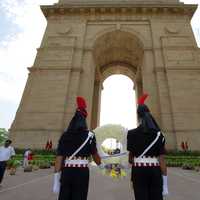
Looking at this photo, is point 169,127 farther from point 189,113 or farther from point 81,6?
point 81,6

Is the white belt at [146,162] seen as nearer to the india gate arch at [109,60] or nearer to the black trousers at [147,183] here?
the black trousers at [147,183]

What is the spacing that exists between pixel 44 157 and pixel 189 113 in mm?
14248

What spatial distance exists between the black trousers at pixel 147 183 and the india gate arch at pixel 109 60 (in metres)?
15.5

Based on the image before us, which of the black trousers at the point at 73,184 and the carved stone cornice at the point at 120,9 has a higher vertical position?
the carved stone cornice at the point at 120,9

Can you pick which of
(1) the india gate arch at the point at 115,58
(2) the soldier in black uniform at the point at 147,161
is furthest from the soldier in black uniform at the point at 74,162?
(1) the india gate arch at the point at 115,58

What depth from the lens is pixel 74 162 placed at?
8.50 ft

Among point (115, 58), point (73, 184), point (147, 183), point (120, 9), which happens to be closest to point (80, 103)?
point (73, 184)

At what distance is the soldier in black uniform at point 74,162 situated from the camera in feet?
8.00

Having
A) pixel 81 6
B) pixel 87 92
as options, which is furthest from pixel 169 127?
pixel 81 6

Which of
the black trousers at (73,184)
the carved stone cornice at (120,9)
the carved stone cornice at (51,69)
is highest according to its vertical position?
the carved stone cornice at (120,9)

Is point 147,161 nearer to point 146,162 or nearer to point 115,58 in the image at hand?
point 146,162

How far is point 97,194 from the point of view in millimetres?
5207

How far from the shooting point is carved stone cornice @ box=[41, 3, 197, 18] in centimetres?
2461

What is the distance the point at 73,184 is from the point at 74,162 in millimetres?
288
